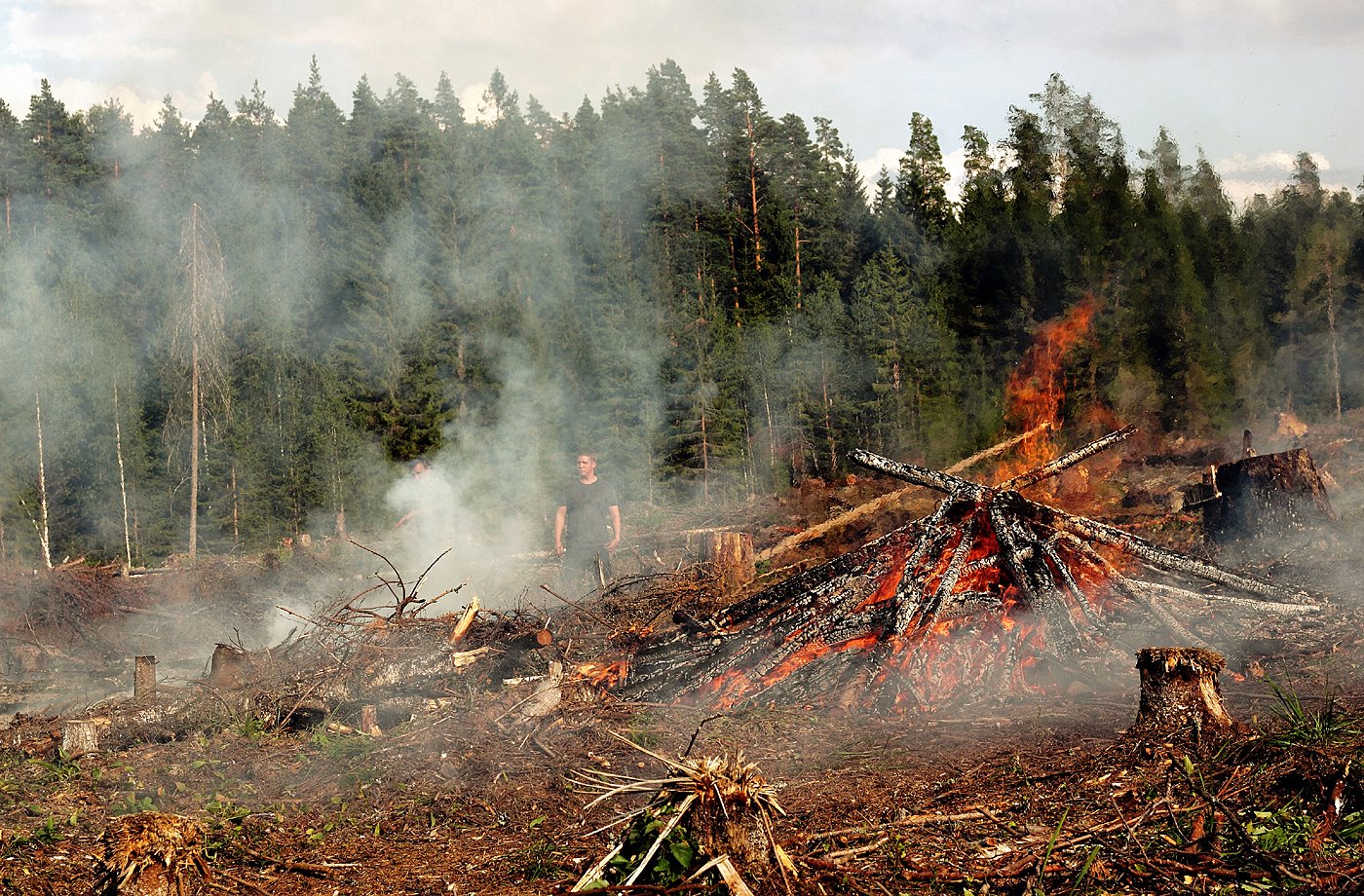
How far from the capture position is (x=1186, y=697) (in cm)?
506

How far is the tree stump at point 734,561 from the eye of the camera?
11195 millimetres

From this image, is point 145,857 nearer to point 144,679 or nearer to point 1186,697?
point 1186,697

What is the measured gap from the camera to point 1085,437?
24078 mm

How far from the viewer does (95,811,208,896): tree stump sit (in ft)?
11.6

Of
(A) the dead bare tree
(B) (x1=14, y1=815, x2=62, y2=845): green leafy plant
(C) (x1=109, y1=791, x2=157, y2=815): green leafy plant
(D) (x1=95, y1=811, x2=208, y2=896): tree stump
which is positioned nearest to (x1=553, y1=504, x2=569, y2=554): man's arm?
(C) (x1=109, y1=791, x2=157, y2=815): green leafy plant

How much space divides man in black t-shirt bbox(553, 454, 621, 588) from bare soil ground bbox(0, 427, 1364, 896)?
3.76 feet

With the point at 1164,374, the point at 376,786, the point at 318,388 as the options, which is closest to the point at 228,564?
the point at 376,786

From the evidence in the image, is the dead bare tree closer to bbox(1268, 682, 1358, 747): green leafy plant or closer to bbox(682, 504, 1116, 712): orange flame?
bbox(682, 504, 1116, 712): orange flame

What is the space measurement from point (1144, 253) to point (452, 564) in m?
23.1

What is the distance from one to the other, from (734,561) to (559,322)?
1890 cm

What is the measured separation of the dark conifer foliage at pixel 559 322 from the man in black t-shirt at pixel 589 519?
29.7 ft

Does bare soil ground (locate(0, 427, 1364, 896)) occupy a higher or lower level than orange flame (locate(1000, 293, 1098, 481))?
lower

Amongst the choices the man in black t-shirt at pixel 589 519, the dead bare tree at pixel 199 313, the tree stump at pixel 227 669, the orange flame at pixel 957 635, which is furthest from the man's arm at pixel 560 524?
the dead bare tree at pixel 199 313

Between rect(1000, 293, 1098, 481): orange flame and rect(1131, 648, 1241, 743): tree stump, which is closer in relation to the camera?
rect(1131, 648, 1241, 743): tree stump
